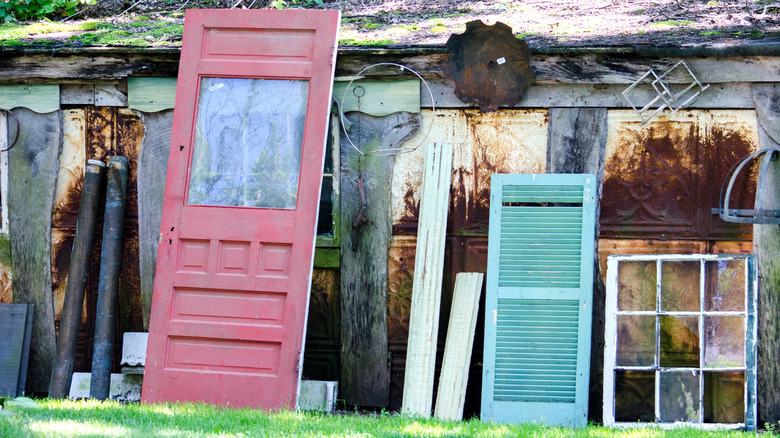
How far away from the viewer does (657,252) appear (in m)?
5.18

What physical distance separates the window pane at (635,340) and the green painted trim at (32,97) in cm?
431

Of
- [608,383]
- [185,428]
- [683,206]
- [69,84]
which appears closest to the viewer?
[185,428]

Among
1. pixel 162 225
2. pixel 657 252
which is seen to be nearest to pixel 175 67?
pixel 162 225

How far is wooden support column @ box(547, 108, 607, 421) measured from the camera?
203 inches

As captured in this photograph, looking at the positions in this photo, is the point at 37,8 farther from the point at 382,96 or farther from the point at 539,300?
the point at 539,300

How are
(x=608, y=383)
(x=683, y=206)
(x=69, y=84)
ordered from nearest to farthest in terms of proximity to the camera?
1. (x=608, y=383)
2. (x=683, y=206)
3. (x=69, y=84)

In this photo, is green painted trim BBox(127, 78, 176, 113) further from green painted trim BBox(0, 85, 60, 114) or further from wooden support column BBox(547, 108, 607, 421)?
wooden support column BBox(547, 108, 607, 421)

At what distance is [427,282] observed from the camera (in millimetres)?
5027

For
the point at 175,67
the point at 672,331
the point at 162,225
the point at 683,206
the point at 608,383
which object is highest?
the point at 175,67

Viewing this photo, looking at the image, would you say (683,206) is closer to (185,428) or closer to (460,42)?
(460,42)

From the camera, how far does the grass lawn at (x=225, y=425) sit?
3590mm

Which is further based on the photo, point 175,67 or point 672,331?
point 175,67

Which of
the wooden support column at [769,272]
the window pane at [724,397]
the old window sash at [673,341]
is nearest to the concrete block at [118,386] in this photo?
the old window sash at [673,341]

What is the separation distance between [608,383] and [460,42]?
2471 millimetres
